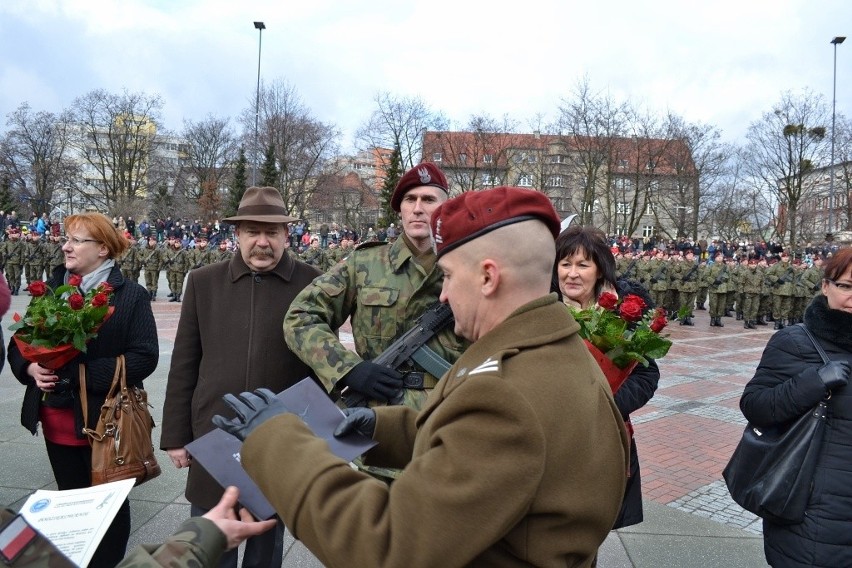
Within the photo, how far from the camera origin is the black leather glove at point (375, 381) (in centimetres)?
254

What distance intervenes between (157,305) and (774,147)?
133 feet

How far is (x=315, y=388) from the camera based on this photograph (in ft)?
5.45

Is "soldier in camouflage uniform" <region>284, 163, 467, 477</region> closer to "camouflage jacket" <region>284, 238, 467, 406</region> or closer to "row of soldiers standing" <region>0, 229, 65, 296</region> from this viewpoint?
"camouflage jacket" <region>284, 238, 467, 406</region>

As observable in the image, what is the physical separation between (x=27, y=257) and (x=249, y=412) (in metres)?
22.7

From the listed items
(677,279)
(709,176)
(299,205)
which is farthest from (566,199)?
(677,279)

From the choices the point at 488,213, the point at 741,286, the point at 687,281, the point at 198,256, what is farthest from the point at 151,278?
the point at 488,213

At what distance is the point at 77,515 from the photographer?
1.63m

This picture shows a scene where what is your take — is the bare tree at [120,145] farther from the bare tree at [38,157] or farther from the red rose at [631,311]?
the red rose at [631,311]

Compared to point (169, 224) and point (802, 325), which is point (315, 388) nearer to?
point (802, 325)

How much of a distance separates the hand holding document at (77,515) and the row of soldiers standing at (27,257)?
20.9m

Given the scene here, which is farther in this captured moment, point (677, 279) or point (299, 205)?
point (299, 205)

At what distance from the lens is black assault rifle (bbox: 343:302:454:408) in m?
2.62

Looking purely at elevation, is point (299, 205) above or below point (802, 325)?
above

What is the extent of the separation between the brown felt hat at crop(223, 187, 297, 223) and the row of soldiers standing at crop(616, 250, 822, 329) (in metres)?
17.2
